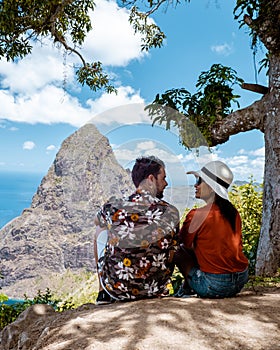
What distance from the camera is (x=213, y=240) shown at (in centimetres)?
280

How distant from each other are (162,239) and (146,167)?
50cm

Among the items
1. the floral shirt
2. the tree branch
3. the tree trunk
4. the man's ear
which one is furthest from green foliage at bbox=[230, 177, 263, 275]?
the man's ear

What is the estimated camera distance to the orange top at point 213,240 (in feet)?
9.18

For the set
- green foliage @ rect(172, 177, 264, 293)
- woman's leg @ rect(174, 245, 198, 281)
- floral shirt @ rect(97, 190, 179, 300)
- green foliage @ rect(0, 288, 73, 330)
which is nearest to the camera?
floral shirt @ rect(97, 190, 179, 300)

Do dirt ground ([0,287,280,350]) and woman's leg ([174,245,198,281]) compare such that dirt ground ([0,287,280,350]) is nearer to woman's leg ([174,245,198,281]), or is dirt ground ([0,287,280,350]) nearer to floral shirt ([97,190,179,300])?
floral shirt ([97,190,179,300])

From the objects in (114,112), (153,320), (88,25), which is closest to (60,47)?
(88,25)

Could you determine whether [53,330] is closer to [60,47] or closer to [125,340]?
[125,340]

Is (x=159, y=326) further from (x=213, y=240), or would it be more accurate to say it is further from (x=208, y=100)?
A: (x=208, y=100)

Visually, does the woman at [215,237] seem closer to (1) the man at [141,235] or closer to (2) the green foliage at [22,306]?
(1) the man at [141,235]

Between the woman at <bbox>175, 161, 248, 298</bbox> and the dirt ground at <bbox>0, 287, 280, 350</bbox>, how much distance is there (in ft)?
0.44

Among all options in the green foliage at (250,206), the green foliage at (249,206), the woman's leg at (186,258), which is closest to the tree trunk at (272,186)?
the green foliage at (249,206)

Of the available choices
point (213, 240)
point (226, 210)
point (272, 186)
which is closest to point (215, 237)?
point (213, 240)

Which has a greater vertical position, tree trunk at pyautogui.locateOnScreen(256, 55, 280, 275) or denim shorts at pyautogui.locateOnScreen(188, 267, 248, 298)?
tree trunk at pyautogui.locateOnScreen(256, 55, 280, 275)

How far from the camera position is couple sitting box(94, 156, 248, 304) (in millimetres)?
2680
